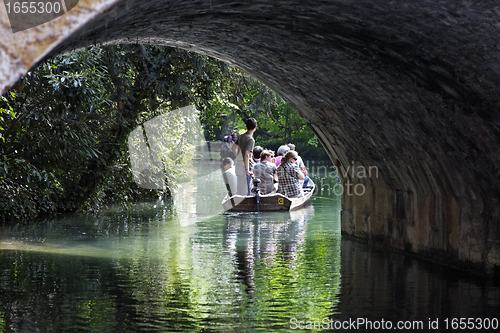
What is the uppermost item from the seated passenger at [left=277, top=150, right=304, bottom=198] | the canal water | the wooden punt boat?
the seated passenger at [left=277, top=150, right=304, bottom=198]

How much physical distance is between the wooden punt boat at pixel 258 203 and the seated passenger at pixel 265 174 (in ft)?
2.73

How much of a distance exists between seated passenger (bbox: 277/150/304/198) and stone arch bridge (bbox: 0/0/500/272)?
644cm

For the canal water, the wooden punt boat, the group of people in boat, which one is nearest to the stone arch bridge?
the canal water

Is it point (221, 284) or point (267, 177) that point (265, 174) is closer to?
point (267, 177)

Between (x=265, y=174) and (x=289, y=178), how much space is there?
766 mm

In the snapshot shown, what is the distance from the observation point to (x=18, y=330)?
6168mm

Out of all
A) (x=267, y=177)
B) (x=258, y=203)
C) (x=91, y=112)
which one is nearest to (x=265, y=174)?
(x=267, y=177)

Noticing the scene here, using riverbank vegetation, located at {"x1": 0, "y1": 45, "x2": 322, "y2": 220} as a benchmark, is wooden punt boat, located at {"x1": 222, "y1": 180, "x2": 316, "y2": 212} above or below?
below

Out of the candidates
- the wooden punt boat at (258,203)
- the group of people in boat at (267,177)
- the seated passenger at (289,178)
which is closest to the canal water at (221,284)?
the wooden punt boat at (258,203)

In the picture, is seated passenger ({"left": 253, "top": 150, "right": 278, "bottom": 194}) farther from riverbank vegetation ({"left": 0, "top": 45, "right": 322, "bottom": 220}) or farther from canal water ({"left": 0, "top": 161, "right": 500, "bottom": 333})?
canal water ({"left": 0, "top": 161, "right": 500, "bottom": 333})

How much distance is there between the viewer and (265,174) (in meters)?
18.1

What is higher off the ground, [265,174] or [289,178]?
[265,174]

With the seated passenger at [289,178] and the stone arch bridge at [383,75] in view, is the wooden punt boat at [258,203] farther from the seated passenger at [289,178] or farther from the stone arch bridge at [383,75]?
the stone arch bridge at [383,75]

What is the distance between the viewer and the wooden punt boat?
17062mm
